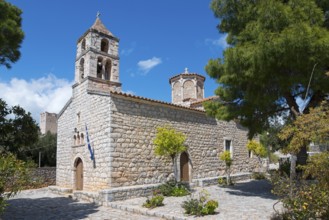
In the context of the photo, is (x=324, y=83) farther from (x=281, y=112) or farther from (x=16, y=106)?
(x=16, y=106)

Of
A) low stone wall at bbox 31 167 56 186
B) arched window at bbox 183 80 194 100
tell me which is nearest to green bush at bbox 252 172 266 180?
arched window at bbox 183 80 194 100

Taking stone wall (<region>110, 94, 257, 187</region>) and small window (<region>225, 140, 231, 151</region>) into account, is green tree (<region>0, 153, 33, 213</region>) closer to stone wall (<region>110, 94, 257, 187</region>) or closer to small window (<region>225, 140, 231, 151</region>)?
stone wall (<region>110, 94, 257, 187</region>)

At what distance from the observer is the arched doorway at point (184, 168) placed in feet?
46.0

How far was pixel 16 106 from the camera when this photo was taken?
28.6 ft

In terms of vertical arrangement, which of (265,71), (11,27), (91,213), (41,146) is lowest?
(91,213)

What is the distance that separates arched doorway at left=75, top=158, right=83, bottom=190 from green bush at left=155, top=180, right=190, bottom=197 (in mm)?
4270

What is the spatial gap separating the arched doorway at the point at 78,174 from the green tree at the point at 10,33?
648 centimetres

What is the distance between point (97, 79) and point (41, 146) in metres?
18.9

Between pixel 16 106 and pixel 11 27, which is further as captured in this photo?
pixel 16 106

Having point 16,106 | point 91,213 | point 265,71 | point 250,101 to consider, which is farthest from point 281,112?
point 16,106

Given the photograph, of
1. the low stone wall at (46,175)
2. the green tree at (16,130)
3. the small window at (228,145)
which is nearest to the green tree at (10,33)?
the green tree at (16,130)

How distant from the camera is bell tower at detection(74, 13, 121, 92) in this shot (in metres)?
13.3

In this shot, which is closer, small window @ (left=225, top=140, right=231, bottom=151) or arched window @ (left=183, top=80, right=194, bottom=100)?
small window @ (left=225, top=140, right=231, bottom=151)

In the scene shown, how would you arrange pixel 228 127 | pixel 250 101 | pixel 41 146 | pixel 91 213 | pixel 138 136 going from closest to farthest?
pixel 91 213 < pixel 250 101 < pixel 138 136 < pixel 228 127 < pixel 41 146
